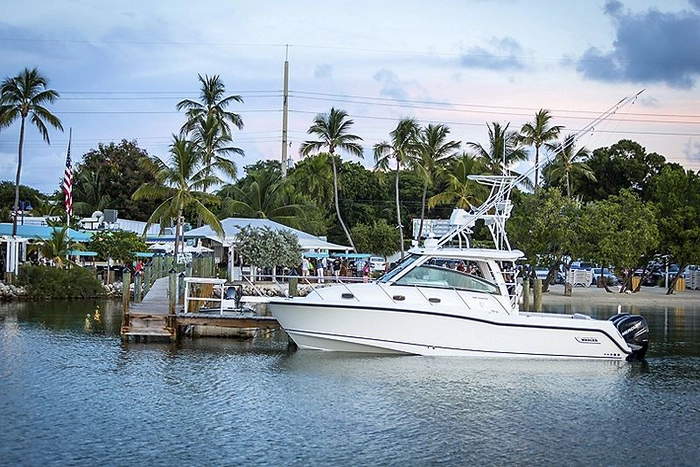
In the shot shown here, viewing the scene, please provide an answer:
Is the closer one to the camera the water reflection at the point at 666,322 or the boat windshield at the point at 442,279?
the boat windshield at the point at 442,279

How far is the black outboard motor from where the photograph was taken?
2334 cm

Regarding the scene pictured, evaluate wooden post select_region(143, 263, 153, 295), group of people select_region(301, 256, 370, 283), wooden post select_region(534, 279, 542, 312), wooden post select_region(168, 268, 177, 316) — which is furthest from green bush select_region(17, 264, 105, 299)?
wooden post select_region(534, 279, 542, 312)

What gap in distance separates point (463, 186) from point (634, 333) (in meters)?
Answer: 35.9

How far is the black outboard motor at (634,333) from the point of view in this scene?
23344 millimetres

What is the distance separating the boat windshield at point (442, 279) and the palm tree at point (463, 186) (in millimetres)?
35282

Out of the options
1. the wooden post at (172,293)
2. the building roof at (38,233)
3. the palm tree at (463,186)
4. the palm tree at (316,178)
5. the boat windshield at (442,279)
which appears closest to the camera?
the boat windshield at (442,279)

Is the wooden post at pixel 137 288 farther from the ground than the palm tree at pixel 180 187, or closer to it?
closer to it

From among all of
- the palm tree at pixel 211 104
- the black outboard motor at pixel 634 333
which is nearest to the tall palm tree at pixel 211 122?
the palm tree at pixel 211 104

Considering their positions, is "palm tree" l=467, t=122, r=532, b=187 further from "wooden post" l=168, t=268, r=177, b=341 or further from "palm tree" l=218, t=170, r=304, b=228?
"wooden post" l=168, t=268, r=177, b=341

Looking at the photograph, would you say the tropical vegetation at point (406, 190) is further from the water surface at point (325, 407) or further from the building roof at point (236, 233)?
the water surface at point (325, 407)

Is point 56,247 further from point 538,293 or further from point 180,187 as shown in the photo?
point 538,293

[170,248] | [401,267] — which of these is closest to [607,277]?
[170,248]

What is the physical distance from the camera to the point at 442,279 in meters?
22.5

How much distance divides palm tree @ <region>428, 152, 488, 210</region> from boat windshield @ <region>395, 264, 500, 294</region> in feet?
116
